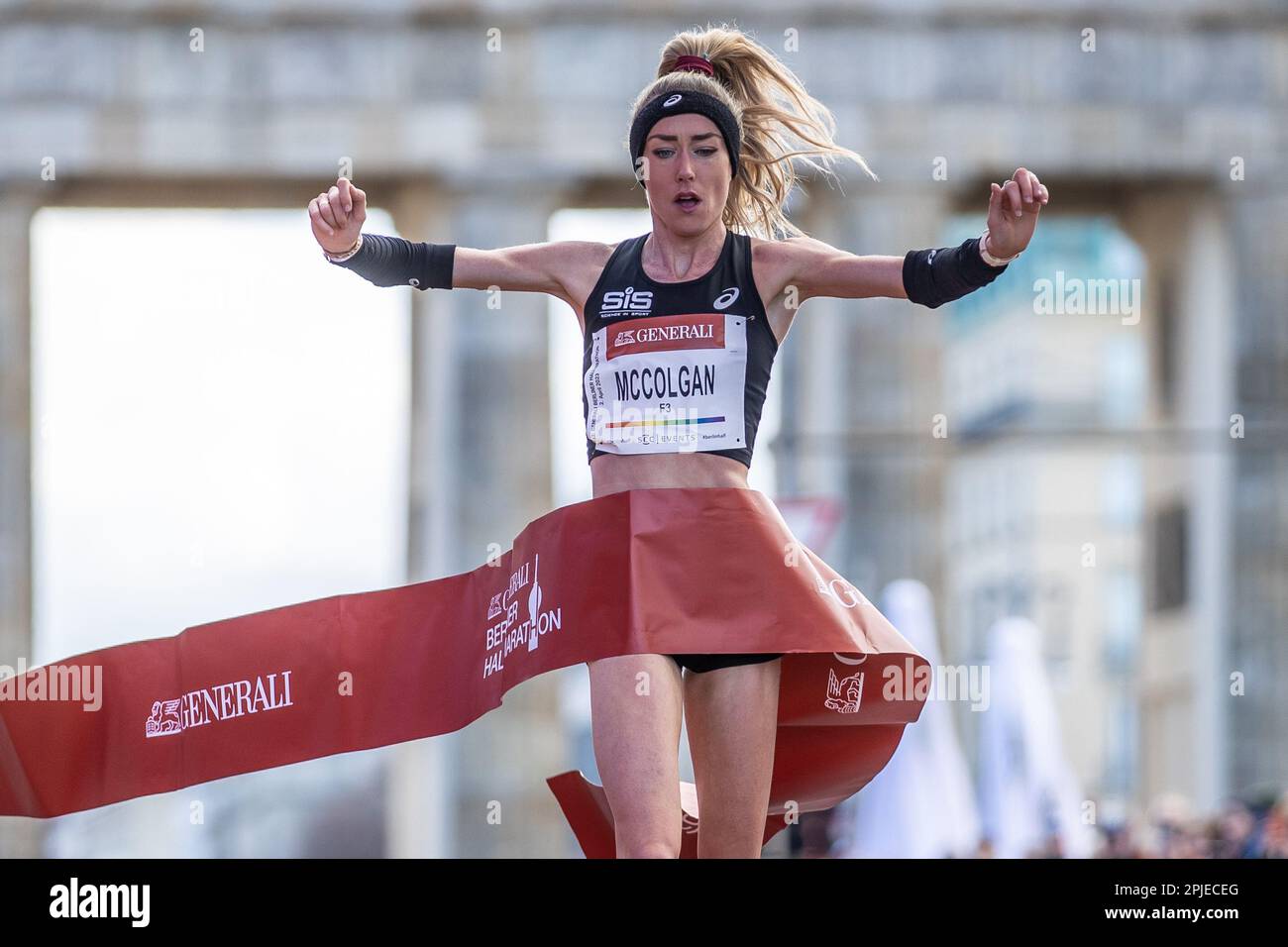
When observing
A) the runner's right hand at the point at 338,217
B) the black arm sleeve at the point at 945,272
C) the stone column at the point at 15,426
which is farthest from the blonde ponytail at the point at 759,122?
the stone column at the point at 15,426

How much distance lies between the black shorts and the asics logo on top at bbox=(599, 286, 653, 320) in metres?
1.01

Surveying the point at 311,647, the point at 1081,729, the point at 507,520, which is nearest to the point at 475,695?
the point at 311,647

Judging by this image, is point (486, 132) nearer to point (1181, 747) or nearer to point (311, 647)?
point (1181, 747)

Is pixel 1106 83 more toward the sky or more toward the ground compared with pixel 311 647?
more toward the sky

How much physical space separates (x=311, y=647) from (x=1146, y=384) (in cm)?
2180

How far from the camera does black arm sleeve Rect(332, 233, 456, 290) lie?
6.22 metres

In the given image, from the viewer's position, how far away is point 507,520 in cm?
2328

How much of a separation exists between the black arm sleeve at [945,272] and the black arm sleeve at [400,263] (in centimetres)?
138

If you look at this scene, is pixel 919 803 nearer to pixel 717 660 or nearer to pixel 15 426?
pixel 717 660

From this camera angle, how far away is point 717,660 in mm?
6113

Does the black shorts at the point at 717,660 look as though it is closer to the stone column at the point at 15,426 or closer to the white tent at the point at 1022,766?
the white tent at the point at 1022,766

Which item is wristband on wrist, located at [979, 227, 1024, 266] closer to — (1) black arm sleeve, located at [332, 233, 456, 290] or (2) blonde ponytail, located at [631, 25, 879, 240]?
(2) blonde ponytail, located at [631, 25, 879, 240]

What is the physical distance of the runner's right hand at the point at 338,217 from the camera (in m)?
6.04
